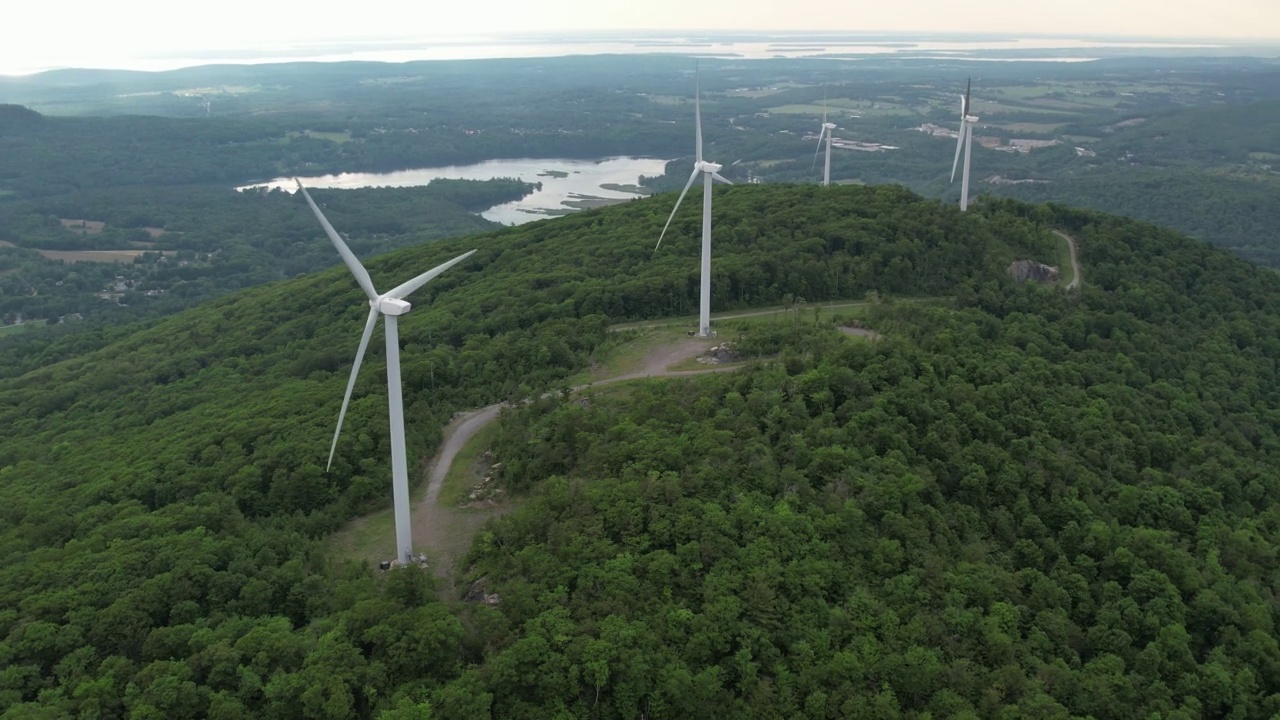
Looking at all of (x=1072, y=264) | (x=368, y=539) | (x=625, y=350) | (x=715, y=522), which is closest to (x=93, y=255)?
(x=625, y=350)

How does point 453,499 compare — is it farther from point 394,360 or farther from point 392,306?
point 392,306

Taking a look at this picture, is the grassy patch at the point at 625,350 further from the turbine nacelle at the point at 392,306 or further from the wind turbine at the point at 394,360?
the turbine nacelle at the point at 392,306

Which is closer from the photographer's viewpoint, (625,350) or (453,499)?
(453,499)

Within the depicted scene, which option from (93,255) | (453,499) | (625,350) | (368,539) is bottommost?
(93,255)

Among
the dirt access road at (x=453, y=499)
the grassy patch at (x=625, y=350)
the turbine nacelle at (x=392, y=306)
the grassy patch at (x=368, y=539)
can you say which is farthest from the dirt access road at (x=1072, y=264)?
the turbine nacelle at (x=392, y=306)

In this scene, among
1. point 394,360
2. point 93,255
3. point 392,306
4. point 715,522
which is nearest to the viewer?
point 392,306

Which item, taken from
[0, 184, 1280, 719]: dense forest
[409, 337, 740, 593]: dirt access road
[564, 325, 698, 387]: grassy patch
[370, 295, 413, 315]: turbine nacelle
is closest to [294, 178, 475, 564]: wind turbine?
[370, 295, 413, 315]: turbine nacelle

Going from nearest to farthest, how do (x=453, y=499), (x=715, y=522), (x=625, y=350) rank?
(x=715, y=522) < (x=453, y=499) < (x=625, y=350)

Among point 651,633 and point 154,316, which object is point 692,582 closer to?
point 651,633
